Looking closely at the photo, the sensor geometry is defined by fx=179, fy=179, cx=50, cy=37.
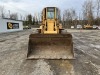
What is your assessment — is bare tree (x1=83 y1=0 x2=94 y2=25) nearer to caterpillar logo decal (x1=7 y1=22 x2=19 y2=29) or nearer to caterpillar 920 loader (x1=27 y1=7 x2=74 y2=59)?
caterpillar logo decal (x1=7 y1=22 x2=19 y2=29)

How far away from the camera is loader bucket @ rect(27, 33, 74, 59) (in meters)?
8.80

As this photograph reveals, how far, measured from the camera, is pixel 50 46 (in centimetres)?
915

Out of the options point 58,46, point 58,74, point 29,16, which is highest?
point 29,16

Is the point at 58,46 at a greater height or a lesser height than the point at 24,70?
greater

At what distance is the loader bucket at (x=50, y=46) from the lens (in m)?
8.80

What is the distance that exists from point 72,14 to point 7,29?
39.4 metres

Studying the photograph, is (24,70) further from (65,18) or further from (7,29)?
(65,18)

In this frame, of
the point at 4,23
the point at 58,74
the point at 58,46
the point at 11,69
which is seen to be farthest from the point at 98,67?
the point at 4,23

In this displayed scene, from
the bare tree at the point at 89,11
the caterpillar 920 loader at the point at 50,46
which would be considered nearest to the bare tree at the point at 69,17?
the bare tree at the point at 89,11

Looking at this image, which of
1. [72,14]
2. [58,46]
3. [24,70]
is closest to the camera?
[24,70]

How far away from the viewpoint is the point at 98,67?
724cm

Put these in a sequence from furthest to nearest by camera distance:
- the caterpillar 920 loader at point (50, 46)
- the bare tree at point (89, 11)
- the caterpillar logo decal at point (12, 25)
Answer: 1. the bare tree at point (89, 11)
2. the caterpillar logo decal at point (12, 25)
3. the caterpillar 920 loader at point (50, 46)

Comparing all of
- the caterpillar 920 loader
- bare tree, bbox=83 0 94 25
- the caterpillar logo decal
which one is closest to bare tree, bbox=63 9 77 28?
bare tree, bbox=83 0 94 25

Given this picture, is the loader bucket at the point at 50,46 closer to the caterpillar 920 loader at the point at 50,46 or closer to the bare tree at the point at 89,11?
the caterpillar 920 loader at the point at 50,46
